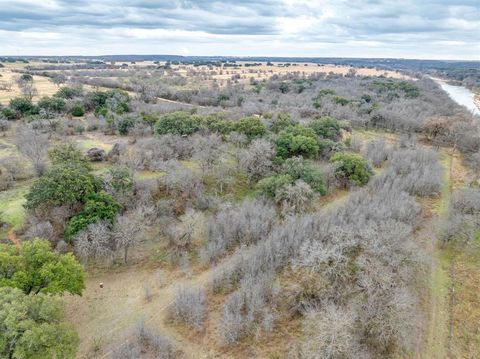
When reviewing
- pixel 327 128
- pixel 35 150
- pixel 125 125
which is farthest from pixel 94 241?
pixel 327 128

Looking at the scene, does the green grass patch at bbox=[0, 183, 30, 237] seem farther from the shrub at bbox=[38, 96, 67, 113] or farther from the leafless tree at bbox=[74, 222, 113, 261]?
the shrub at bbox=[38, 96, 67, 113]

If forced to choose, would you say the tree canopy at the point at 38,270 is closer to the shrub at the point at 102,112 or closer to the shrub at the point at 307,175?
the shrub at the point at 307,175

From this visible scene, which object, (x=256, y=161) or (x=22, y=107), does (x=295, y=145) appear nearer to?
(x=256, y=161)

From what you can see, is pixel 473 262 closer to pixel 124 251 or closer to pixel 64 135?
pixel 124 251

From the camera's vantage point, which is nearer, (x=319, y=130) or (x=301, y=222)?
(x=301, y=222)

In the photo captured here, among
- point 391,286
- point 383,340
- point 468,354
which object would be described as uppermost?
point 391,286

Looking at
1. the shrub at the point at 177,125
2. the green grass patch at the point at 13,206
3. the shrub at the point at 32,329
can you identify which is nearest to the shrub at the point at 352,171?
the shrub at the point at 177,125

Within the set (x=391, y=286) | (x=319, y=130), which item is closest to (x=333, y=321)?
(x=391, y=286)
